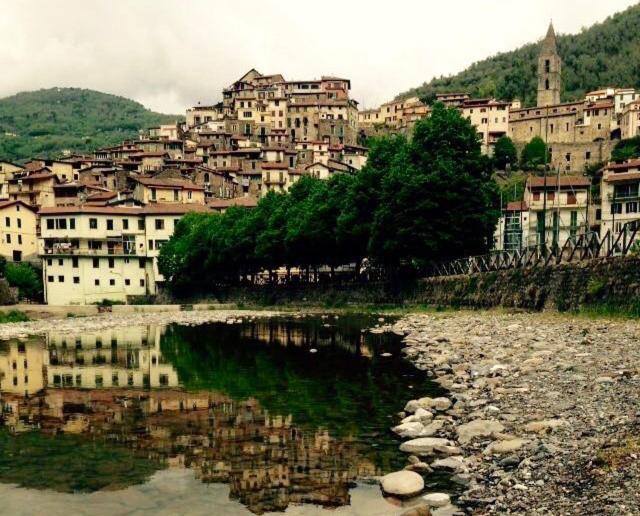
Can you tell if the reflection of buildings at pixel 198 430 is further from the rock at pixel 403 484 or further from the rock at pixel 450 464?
the rock at pixel 450 464

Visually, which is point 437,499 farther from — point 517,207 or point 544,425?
point 517,207

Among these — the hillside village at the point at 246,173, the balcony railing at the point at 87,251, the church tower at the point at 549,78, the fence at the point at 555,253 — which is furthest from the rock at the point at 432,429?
the church tower at the point at 549,78

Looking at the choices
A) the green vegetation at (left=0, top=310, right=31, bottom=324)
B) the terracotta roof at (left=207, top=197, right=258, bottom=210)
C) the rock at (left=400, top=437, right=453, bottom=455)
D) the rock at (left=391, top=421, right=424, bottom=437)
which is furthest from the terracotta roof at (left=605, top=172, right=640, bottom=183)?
the rock at (left=400, top=437, right=453, bottom=455)

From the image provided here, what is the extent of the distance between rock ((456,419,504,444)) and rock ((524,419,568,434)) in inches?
22.9

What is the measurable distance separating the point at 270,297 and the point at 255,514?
58859mm

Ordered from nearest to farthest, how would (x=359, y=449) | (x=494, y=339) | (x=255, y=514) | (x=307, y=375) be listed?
(x=255, y=514) → (x=359, y=449) → (x=307, y=375) → (x=494, y=339)

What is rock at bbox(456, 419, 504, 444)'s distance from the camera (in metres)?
11.8

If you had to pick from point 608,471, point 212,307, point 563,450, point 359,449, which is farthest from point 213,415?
point 212,307

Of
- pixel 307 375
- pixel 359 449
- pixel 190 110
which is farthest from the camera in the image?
pixel 190 110

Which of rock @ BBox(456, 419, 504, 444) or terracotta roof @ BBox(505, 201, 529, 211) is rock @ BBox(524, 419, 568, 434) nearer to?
rock @ BBox(456, 419, 504, 444)

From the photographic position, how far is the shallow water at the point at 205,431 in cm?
1014

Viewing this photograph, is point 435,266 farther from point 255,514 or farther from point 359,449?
point 255,514

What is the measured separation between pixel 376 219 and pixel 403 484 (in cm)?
4079

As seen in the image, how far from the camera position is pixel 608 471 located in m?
8.04
